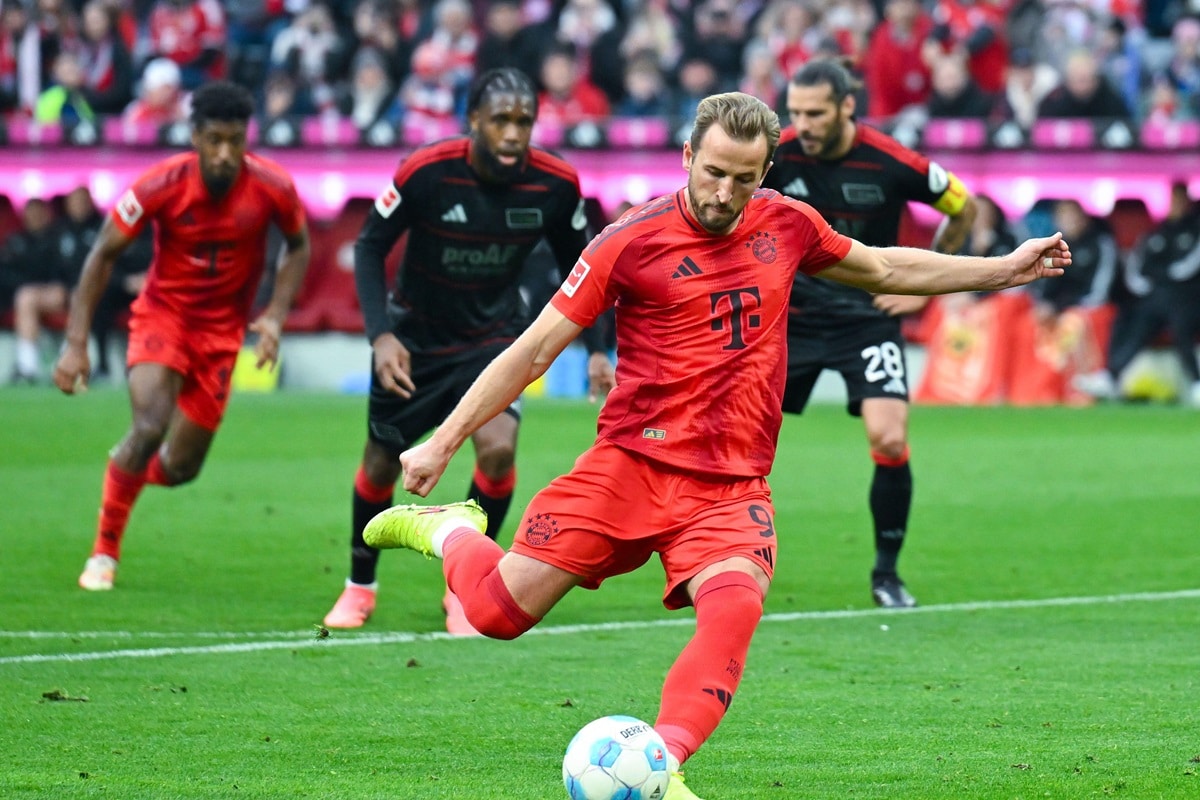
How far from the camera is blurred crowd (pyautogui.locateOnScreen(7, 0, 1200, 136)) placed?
64.4 ft

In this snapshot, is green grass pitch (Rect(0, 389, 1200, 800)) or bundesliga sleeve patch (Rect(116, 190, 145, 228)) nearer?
green grass pitch (Rect(0, 389, 1200, 800))

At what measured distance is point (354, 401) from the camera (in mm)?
19438

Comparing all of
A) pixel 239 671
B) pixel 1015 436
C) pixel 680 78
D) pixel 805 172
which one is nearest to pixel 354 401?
pixel 680 78

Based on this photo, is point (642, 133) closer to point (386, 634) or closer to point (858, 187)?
point (858, 187)

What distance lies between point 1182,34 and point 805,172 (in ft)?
39.0

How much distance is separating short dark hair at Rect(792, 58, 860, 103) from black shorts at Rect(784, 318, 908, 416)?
1030 millimetres

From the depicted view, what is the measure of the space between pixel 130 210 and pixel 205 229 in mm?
423

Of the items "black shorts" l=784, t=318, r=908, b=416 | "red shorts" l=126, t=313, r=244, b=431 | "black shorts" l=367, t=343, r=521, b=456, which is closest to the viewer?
"black shorts" l=367, t=343, r=521, b=456

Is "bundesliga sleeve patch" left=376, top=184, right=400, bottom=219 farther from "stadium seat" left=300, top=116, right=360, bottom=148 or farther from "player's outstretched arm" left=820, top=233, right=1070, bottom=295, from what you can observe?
"stadium seat" left=300, top=116, right=360, bottom=148

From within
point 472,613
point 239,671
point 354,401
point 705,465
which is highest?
point 705,465

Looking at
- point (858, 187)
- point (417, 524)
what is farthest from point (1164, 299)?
point (417, 524)

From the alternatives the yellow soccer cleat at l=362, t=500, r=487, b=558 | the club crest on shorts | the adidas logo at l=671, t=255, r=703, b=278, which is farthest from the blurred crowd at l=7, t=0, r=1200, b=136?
the club crest on shorts

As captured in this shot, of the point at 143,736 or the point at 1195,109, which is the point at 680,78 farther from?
the point at 143,736

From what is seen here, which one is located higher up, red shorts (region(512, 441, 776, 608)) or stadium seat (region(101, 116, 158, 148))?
red shorts (region(512, 441, 776, 608))
